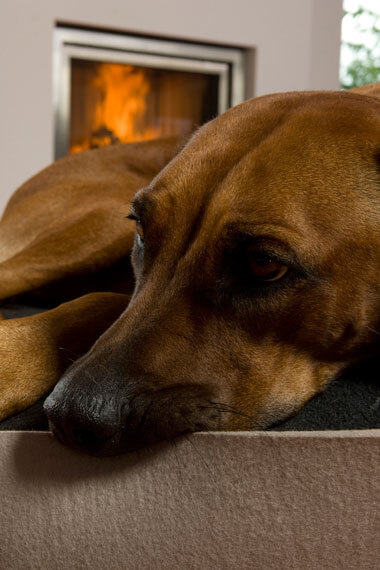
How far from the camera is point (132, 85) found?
568cm

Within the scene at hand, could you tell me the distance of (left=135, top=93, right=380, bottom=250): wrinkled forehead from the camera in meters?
1.17

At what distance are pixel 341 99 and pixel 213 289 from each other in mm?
523

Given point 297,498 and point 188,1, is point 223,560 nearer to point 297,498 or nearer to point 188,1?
point 297,498

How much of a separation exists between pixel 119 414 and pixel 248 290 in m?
0.31

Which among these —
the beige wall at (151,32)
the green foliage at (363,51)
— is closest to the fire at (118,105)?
the beige wall at (151,32)

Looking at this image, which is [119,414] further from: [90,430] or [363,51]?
[363,51]

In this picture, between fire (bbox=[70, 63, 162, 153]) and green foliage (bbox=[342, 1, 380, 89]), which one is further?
green foliage (bbox=[342, 1, 380, 89])

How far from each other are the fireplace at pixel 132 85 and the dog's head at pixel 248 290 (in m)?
4.40

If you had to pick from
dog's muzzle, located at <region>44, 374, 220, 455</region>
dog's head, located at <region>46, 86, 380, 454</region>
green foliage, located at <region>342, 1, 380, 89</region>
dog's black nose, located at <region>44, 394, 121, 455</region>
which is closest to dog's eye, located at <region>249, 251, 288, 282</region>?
dog's head, located at <region>46, 86, 380, 454</region>

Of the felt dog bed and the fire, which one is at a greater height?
the fire

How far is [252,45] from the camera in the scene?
19.3 feet

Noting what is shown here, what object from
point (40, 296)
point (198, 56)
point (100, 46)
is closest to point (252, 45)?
point (198, 56)

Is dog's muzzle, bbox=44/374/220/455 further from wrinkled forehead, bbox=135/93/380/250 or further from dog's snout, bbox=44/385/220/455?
wrinkled forehead, bbox=135/93/380/250

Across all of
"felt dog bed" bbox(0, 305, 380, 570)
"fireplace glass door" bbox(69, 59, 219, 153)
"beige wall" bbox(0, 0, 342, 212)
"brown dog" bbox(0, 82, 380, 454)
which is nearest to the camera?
"felt dog bed" bbox(0, 305, 380, 570)
